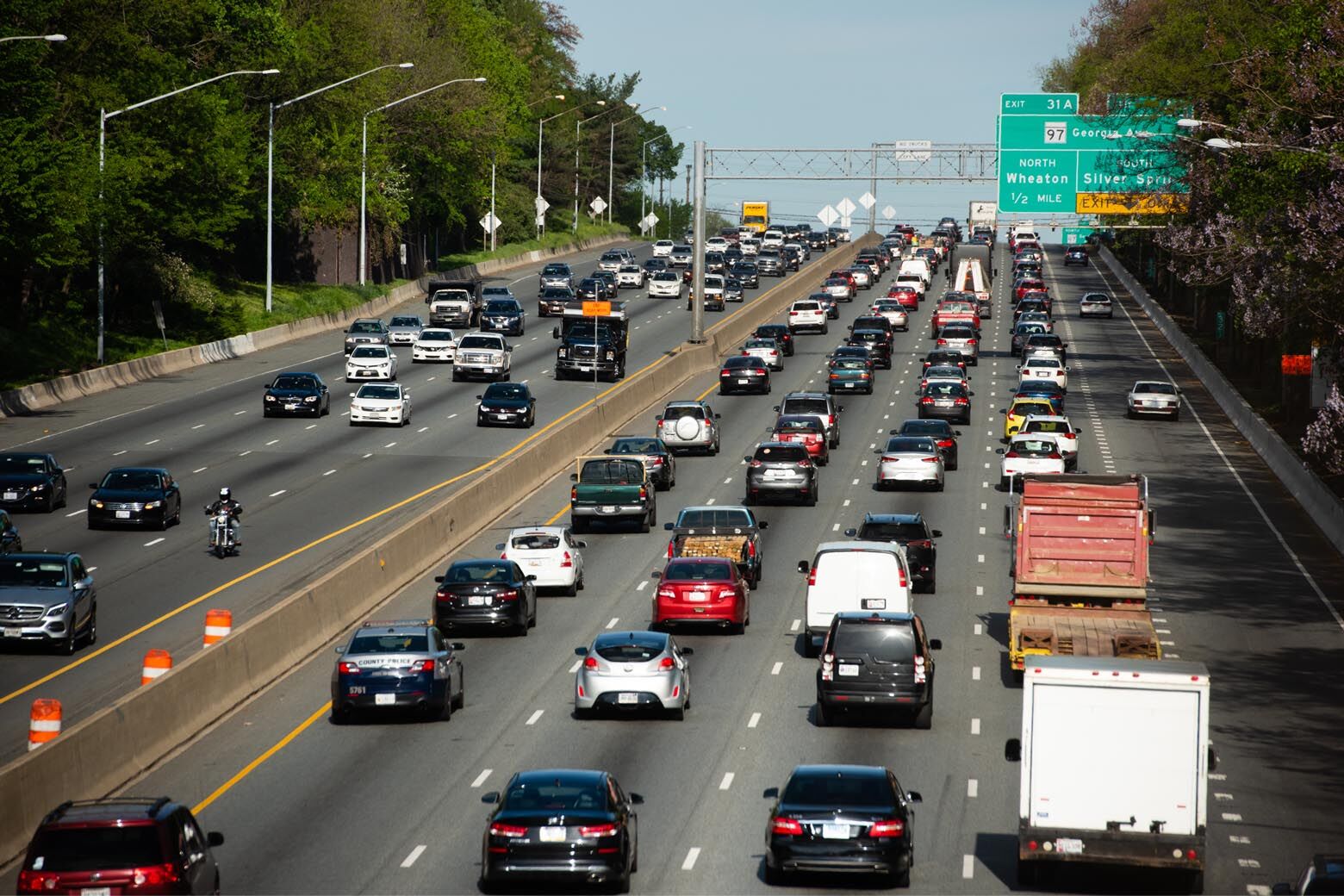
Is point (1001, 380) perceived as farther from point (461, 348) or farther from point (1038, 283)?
point (1038, 283)

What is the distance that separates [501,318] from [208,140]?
1541 cm

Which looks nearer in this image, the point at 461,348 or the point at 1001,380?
the point at 461,348

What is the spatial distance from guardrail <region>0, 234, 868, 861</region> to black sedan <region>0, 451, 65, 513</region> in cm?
882

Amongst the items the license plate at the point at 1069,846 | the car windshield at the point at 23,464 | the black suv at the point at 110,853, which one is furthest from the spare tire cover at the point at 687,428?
the black suv at the point at 110,853

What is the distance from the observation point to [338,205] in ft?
305

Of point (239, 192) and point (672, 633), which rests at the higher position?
point (239, 192)

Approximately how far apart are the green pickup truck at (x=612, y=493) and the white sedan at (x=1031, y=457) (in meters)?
9.83

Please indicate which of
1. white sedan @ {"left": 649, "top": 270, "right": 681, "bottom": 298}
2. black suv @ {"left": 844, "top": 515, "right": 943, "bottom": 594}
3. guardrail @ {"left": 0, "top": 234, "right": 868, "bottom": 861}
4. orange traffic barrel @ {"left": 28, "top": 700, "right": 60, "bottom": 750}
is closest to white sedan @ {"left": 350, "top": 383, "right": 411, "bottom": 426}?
guardrail @ {"left": 0, "top": 234, "right": 868, "bottom": 861}

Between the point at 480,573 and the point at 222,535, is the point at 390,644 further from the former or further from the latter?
A: the point at 222,535

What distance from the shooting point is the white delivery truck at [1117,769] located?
64.2 ft

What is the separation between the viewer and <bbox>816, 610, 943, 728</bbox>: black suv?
27.7 metres

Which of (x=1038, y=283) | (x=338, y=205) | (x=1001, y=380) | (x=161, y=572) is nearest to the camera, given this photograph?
(x=161, y=572)

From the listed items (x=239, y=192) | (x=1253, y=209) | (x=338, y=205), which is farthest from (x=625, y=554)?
(x=338, y=205)

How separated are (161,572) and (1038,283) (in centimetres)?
7487
